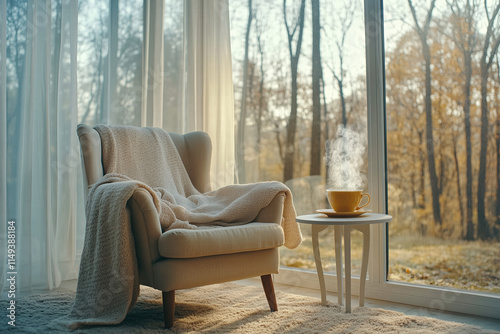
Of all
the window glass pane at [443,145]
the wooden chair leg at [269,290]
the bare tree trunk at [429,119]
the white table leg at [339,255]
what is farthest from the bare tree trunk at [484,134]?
the wooden chair leg at [269,290]

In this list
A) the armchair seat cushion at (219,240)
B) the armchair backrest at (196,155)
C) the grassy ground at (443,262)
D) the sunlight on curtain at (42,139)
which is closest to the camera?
the armchair seat cushion at (219,240)

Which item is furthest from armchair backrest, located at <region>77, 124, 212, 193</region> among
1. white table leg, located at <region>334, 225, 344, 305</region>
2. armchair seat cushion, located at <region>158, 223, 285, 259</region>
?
white table leg, located at <region>334, 225, 344, 305</region>

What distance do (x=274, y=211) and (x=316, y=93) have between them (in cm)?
86

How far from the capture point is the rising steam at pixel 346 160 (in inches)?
95.1

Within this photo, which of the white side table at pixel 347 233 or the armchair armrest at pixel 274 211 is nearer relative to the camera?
the white side table at pixel 347 233

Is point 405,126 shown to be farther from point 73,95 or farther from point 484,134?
point 73,95

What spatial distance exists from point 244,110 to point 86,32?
40.2 inches

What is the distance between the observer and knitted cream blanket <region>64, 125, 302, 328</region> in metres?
1.76

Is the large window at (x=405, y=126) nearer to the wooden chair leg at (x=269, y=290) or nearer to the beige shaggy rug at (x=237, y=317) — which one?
the beige shaggy rug at (x=237, y=317)

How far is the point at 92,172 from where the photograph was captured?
2.02m

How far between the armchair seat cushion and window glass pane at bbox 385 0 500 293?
2.28 ft

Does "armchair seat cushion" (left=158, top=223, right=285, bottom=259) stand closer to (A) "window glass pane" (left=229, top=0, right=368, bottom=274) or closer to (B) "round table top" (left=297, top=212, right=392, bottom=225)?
(B) "round table top" (left=297, top=212, right=392, bottom=225)

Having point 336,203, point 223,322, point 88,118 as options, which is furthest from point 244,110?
point 223,322

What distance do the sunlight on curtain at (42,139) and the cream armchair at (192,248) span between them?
23.1 inches
